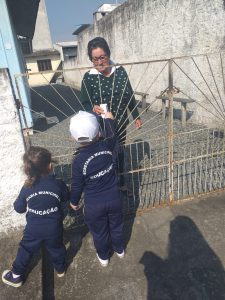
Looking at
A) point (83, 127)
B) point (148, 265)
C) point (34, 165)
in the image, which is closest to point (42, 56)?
point (34, 165)

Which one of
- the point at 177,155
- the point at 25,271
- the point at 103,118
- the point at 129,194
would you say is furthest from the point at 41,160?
the point at 177,155

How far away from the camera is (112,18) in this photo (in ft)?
38.1

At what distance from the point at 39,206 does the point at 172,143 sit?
1.63 metres

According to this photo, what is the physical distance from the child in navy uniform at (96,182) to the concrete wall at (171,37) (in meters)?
1.86

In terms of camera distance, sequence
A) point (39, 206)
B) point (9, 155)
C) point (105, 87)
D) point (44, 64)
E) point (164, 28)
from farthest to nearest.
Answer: point (44, 64)
point (164, 28)
point (105, 87)
point (9, 155)
point (39, 206)

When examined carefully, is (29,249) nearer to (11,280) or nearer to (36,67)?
(11,280)

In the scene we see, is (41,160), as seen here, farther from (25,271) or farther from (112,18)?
(112,18)

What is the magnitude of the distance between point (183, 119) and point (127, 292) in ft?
16.9

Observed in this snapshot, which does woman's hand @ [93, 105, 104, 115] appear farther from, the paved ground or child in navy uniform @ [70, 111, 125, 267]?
the paved ground

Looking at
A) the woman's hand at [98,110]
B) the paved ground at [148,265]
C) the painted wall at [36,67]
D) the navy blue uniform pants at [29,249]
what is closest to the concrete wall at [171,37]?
the woman's hand at [98,110]

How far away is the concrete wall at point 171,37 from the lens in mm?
5773

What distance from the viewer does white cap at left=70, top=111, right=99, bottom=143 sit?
6.51 ft

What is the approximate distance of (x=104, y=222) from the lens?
7.55 ft

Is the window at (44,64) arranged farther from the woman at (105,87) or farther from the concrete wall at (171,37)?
the woman at (105,87)
